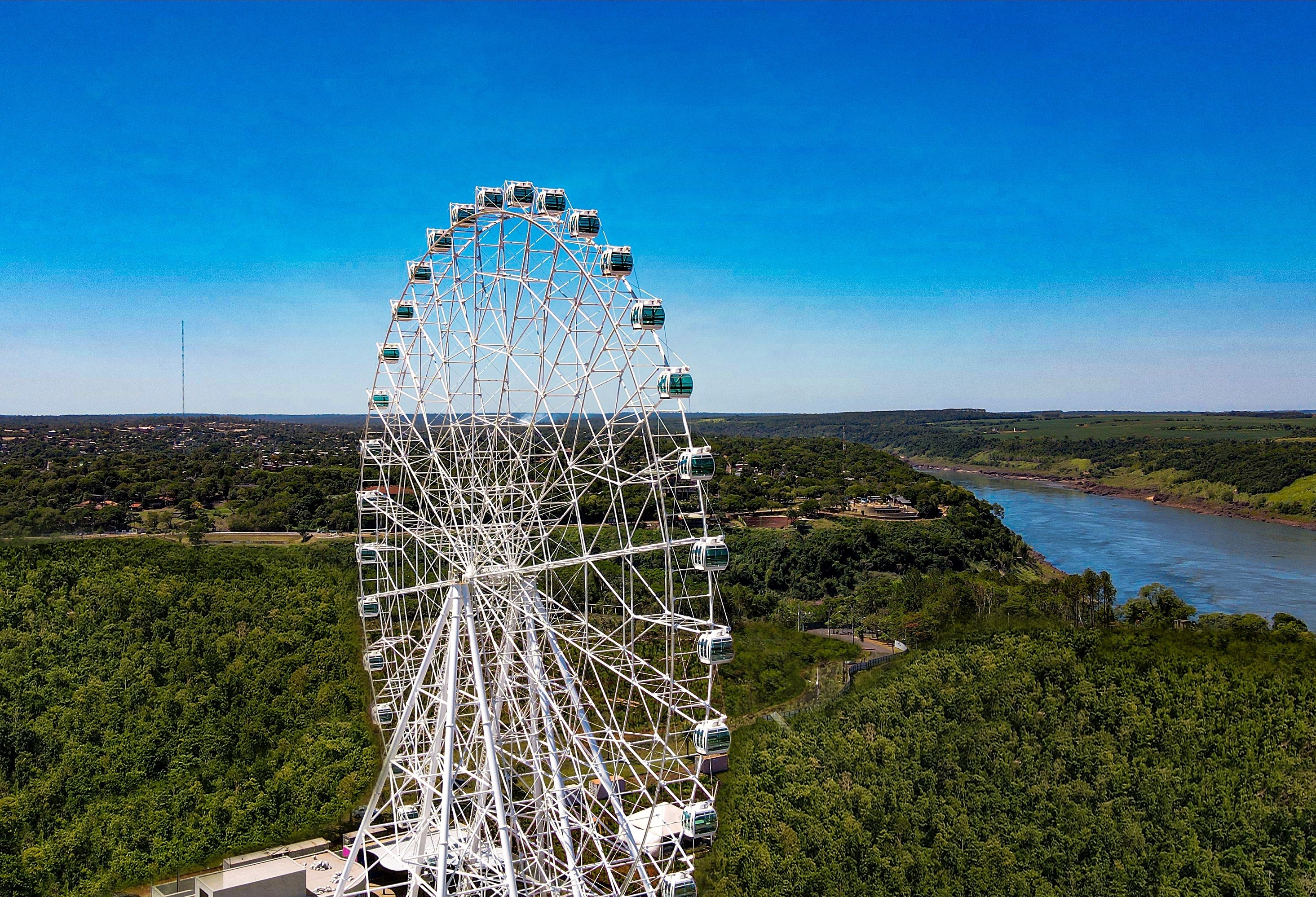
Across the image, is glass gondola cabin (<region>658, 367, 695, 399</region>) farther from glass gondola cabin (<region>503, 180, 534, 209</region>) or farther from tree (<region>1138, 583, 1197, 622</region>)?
tree (<region>1138, 583, 1197, 622</region>)

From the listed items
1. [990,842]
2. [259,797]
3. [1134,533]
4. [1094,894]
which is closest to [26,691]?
[259,797]

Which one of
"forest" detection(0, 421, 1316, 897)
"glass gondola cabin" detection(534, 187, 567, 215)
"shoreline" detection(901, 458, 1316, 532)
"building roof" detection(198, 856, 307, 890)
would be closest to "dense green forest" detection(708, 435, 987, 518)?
"forest" detection(0, 421, 1316, 897)

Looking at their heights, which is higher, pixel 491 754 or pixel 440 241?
pixel 440 241

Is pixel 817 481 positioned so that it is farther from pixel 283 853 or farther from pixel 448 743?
pixel 448 743

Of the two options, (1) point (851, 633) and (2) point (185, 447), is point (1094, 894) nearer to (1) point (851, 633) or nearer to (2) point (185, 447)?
(1) point (851, 633)

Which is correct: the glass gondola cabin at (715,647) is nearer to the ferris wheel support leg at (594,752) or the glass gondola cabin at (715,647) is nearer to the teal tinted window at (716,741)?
the teal tinted window at (716,741)

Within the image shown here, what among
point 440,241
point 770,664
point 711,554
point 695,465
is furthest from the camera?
point 770,664

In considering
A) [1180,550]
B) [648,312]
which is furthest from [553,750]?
[1180,550]
